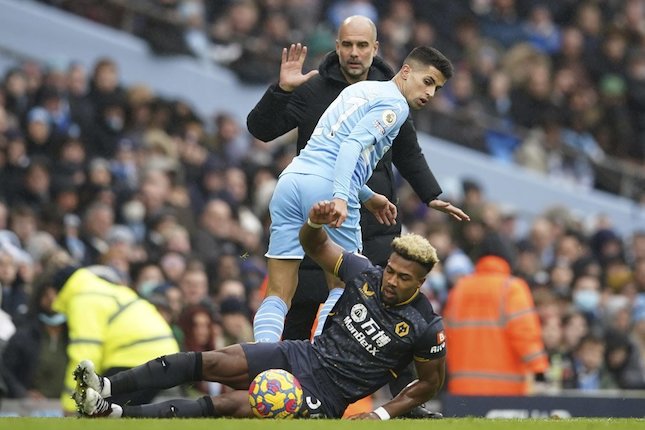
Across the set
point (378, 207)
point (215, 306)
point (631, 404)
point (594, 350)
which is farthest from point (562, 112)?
point (378, 207)

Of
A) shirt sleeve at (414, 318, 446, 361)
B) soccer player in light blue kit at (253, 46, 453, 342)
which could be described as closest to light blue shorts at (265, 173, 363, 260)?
soccer player in light blue kit at (253, 46, 453, 342)

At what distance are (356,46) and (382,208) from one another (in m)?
1.05

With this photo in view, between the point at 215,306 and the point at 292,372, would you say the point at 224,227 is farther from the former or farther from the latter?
the point at 292,372

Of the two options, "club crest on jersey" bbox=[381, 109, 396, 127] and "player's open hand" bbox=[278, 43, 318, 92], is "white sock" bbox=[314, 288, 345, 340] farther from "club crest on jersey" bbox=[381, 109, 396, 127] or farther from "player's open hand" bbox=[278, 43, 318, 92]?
"player's open hand" bbox=[278, 43, 318, 92]

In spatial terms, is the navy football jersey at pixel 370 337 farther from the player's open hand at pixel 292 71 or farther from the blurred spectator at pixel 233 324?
the blurred spectator at pixel 233 324

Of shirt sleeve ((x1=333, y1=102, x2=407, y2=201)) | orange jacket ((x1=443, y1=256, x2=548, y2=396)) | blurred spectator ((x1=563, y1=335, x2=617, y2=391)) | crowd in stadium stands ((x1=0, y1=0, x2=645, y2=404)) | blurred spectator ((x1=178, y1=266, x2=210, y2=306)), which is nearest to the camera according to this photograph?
shirt sleeve ((x1=333, y1=102, x2=407, y2=201))

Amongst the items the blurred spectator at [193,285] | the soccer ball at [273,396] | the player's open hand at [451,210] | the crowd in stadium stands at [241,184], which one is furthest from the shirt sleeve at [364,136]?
the blurred spectator at [193,285]

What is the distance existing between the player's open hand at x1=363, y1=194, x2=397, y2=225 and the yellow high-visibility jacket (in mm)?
2249

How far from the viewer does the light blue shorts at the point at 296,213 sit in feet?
33.0

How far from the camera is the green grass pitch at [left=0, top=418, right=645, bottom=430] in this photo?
8.48 metres

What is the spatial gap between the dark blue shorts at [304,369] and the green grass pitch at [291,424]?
58 centimetres

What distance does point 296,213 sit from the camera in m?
10.2

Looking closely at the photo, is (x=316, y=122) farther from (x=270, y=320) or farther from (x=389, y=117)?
(x=270, y=320)

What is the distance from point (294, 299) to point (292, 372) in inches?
37.5
